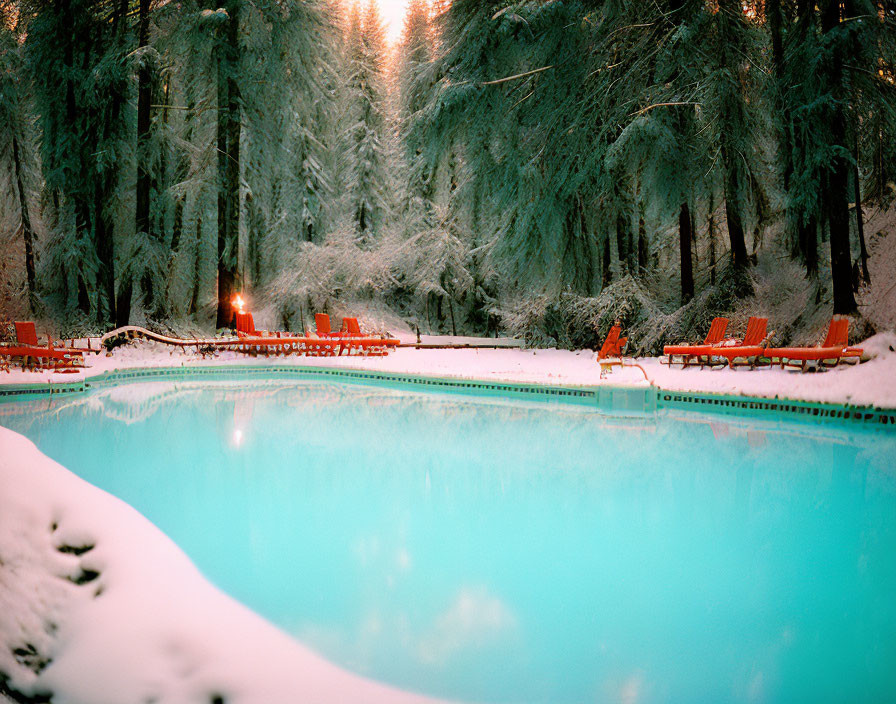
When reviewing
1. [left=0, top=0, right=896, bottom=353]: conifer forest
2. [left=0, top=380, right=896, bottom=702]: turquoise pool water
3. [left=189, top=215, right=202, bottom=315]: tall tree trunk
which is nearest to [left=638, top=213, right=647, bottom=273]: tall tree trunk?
[left=0, top=0, right=896, bottom=353]: conifer forest

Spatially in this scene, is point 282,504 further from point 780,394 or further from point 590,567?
point 780,394

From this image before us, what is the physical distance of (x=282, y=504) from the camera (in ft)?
18.7

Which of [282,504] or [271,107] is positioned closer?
[282,504]

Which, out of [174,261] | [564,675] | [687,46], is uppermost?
[687,46]

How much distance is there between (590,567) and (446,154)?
12344 millimetres

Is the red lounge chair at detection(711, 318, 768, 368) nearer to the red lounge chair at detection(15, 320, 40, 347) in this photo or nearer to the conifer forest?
the conifer forest

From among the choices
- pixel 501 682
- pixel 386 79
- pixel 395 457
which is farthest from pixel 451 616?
pixel 386 79

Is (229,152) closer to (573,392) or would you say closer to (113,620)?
(573,392)

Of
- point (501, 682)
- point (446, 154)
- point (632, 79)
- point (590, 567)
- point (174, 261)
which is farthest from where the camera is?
point (174, 261)

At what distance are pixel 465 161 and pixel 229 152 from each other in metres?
6.60

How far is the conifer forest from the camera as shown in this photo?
12.0 metres

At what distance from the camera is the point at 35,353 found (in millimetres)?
11688

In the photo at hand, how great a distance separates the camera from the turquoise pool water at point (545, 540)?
328 centimetres

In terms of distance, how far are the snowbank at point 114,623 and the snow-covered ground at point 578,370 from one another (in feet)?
25.2
